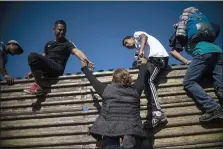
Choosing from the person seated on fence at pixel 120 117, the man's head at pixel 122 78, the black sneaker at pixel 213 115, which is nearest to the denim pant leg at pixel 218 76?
the black sneaker at pixel 213 115

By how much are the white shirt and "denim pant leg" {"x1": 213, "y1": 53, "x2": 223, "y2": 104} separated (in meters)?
0.98

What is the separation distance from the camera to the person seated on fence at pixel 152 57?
416cm

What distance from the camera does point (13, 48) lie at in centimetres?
593

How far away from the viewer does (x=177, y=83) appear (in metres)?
4.97

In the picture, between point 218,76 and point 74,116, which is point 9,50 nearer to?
point 74,116

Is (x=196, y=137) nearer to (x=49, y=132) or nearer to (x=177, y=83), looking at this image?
(x=177, y=83)

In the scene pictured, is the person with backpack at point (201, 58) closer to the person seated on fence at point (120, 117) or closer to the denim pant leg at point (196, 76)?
the denim pant leg at point (196, 76)

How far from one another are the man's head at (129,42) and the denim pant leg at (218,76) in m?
1.78

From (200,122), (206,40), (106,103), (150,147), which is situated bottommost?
(150,147)

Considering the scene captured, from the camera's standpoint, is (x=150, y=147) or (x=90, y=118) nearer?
(x=150, y=147)

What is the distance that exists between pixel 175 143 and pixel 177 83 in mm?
1378

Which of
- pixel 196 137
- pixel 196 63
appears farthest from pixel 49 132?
pixel 196 63

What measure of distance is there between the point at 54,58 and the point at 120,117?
113 inches

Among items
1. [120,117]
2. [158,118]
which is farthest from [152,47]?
[120,117]
